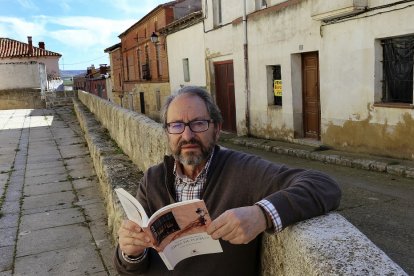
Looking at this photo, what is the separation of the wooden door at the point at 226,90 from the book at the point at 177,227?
14.5 meters

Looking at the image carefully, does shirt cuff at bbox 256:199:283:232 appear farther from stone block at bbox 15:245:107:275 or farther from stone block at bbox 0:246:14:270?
stone block at bbox 0:246:14:270

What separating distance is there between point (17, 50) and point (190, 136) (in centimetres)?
4217

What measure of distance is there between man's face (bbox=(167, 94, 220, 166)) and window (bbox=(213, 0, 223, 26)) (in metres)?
14.5

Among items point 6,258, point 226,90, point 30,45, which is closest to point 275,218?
point 6,258

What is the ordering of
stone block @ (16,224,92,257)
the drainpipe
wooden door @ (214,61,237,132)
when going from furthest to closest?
wooden door @ (214,61,237,132) < the drainpipe < stone block @ (16,224,92,257)

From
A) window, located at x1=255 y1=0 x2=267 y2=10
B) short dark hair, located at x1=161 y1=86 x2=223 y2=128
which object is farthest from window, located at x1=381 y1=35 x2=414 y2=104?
short dark hair, located at x1=161 y1=86 x2=223 y2=128

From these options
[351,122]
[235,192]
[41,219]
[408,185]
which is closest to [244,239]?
[235,192]

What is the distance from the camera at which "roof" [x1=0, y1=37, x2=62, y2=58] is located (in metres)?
38.2

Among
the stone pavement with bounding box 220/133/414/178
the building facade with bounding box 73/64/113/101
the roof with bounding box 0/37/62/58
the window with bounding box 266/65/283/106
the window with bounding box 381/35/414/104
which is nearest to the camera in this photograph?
the stone pavement with bounding box 220/133/414/178

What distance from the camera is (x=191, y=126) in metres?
2.20

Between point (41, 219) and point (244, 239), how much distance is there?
4.60m

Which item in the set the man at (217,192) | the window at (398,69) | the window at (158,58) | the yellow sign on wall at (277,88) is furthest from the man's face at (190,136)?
the window at (158,58)

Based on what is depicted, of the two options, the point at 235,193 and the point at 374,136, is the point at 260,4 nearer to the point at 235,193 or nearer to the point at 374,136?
the point at 374,136

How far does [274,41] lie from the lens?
12.8 metres
